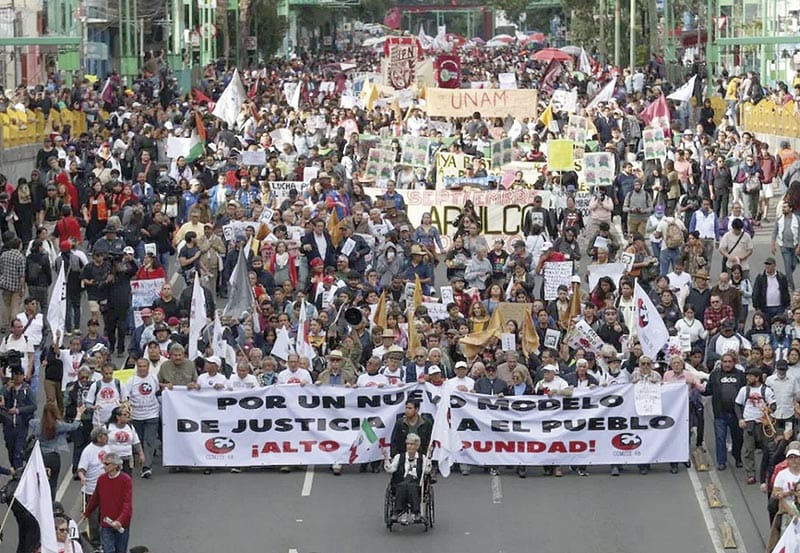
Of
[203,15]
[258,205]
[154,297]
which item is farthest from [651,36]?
[154,297]

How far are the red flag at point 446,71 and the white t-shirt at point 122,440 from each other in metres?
39.9

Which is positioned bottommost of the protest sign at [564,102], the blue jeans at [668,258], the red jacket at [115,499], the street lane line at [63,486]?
the street lane line at [63,486]

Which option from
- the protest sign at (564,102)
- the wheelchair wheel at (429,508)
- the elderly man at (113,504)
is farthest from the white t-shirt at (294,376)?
the protest sign at (564,102)

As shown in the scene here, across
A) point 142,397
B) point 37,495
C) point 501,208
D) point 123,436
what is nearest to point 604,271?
point 501,208

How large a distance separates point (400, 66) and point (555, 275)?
3009 centimetres

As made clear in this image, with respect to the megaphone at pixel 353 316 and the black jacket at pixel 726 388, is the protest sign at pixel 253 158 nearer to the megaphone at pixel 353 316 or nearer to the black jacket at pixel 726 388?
the megaphone at pixel 353 316

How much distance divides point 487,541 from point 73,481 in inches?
171

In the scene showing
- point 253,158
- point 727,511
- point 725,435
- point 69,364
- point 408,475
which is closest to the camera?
point 408,475

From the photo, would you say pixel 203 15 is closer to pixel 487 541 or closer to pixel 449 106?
pixel 449 106

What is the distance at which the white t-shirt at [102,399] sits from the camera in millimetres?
20750

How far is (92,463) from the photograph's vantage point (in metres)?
18.6

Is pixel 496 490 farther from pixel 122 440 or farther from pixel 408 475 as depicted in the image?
pixel 122 440

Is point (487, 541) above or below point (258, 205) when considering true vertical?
below

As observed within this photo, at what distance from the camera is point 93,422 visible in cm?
2073
